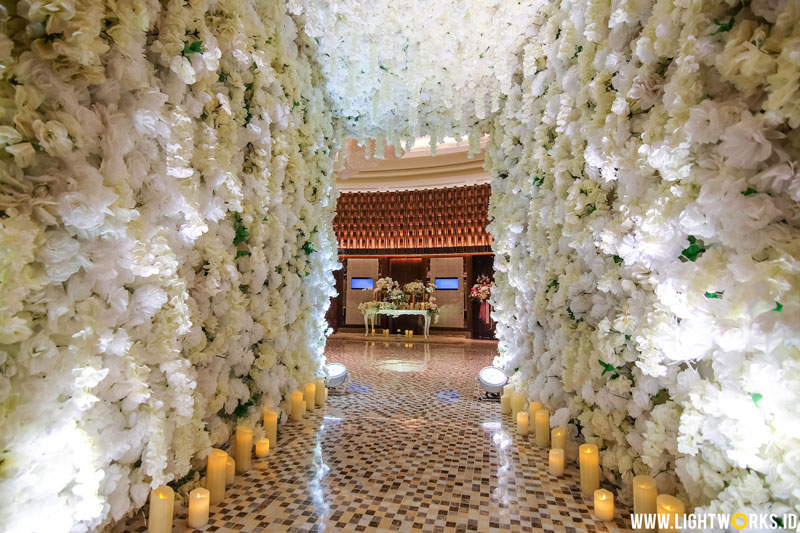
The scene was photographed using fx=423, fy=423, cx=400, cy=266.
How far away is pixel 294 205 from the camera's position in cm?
357

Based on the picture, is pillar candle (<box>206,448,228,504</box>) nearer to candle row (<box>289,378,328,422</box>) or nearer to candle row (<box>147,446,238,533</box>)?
candle row (<box>147,446,238,533</box>)

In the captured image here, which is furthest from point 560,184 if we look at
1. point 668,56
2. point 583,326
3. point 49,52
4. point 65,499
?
point 65,499

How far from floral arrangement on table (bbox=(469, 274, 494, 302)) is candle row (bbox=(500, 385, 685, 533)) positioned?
6120 mm

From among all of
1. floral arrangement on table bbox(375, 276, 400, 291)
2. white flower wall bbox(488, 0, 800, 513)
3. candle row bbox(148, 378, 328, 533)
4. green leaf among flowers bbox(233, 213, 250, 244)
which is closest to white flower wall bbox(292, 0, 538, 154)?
white flower wall bbox(488, 0, 800, 513)

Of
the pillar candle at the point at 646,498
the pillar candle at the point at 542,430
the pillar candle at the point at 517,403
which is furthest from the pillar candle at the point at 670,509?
the pillar candle at the point at 517,403

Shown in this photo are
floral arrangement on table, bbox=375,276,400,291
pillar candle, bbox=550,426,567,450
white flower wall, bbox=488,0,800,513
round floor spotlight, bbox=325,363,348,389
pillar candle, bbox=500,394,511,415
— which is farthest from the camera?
floral arrangement on table, bbox=375,276,400,291

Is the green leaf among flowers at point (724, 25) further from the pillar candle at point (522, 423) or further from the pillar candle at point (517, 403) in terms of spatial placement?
the pillar candle at point (517, 403)

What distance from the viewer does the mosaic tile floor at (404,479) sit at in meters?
1.98

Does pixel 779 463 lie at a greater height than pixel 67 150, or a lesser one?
lesser

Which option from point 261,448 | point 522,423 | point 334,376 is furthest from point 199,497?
point 334,376

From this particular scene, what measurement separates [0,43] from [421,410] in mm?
3602

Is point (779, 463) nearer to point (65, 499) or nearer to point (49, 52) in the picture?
point (65, 499)

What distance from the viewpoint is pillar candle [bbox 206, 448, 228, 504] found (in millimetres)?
2160

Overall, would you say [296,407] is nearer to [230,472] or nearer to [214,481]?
[230,472]
